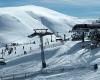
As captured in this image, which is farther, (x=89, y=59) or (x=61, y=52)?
(x=61, y=52)

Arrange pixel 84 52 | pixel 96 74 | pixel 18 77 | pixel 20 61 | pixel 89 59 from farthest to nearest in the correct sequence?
pixel 20 61
pixel 84 52
pixel 89 59
pixel 18 77
pixel 96 74

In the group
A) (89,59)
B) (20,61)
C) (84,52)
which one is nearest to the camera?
(89,59)

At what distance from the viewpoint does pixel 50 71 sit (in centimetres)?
6725

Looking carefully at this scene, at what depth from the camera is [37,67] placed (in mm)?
73438

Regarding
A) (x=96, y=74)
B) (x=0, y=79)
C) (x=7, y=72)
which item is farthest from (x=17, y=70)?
(x=96, y=74)

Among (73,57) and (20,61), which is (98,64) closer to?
(73,57)

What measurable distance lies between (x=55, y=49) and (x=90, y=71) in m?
23.3

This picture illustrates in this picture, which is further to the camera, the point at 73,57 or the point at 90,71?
the point at 73,57

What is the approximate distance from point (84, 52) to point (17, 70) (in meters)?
12.5

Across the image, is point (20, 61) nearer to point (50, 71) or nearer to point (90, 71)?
point (50, 71)

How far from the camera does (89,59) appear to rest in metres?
71.2

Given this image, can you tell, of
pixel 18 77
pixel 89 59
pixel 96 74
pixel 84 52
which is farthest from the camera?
pixel 84 52

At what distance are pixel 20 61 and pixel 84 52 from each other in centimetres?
1317

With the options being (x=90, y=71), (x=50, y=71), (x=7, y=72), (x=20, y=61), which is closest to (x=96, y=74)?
(x=90, y=71)
